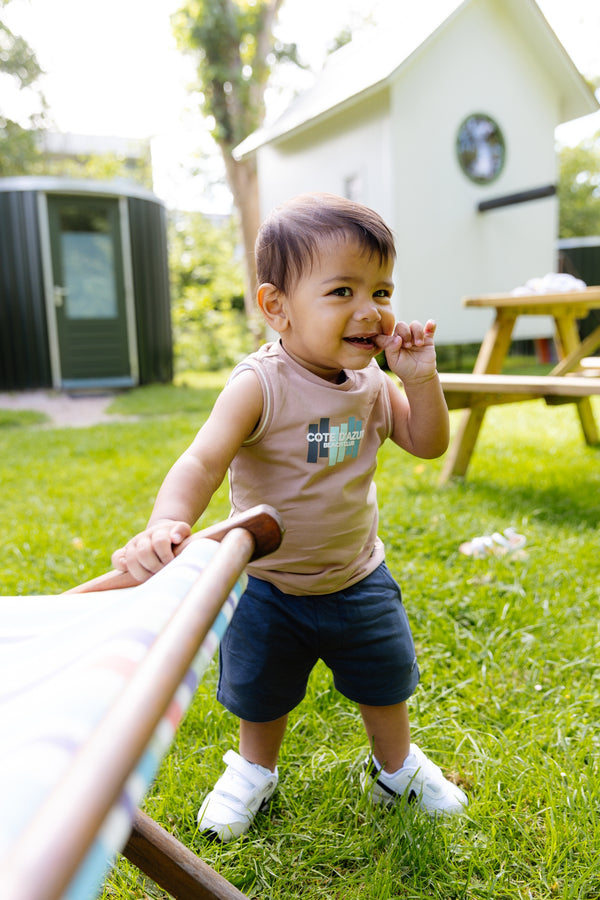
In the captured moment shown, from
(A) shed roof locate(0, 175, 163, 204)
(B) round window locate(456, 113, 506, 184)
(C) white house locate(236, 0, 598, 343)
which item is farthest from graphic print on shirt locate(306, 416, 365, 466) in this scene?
(A) shed roof locate(0, 175, 163, 204)

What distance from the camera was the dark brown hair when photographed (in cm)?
112

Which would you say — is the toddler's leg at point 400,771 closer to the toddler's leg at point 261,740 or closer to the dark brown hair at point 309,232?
the toddler's leg at point 261,740

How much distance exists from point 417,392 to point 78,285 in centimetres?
857

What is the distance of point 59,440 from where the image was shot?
511cm

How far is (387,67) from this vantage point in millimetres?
6957

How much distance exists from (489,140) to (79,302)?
5387 mm

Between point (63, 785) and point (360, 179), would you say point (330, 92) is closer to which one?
point (360, 179)

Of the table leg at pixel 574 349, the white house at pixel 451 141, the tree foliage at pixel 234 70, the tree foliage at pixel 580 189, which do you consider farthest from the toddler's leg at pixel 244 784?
the tree foliage at pixel 580 189

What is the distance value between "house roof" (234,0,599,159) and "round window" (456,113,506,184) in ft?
3.50

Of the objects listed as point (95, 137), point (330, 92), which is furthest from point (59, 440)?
point (95, 137)

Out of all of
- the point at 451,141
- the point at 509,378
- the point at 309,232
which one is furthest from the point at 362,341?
the point at 451,141

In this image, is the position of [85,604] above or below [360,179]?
below

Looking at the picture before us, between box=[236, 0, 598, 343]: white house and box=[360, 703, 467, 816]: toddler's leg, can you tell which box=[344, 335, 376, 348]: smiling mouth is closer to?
box=[360, 703, 467, 816]: toddler's leg

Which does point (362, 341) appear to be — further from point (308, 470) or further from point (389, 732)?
point (389, 732)
